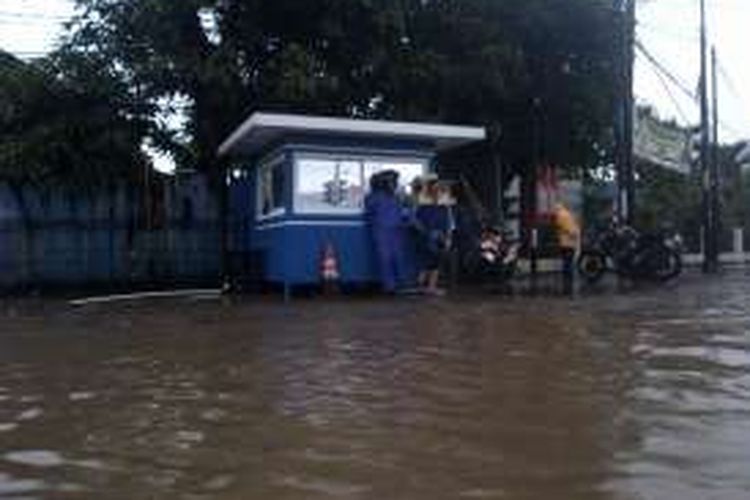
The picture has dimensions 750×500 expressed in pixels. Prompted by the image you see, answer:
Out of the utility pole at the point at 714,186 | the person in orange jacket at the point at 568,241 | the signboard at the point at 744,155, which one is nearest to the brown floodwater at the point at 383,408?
the person in orange jacket at the point at 568,241

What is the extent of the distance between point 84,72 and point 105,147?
1.37 metres

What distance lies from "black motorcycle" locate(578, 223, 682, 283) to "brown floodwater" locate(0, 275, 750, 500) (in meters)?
7.63

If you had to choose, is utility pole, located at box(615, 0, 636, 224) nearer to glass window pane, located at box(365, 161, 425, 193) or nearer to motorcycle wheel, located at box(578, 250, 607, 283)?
motorcycle wheel, located at box(578, 250, 607, 283)

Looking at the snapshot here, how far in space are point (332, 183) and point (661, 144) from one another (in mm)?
13712

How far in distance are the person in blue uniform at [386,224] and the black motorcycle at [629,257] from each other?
4.06 m

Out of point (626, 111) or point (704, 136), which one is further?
point (704, 136)

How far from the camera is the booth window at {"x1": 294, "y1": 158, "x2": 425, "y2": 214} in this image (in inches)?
827

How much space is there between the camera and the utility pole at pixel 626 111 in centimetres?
2745

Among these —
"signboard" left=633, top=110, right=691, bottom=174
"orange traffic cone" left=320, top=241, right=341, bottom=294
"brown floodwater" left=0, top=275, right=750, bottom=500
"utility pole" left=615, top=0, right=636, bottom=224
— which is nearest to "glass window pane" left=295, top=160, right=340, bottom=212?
"orange traffic cone" left=320, top=241, right=341, bottom=294

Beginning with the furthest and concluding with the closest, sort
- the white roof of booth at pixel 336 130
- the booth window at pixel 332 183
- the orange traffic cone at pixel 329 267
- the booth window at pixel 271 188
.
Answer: the booth window at pixel 271 188, the booth window at pixel 332 183, the orange traffic cone at pixel 329 267, the white roof of booth at pixel 336 130

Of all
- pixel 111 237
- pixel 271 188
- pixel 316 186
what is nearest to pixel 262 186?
pixel 271 188

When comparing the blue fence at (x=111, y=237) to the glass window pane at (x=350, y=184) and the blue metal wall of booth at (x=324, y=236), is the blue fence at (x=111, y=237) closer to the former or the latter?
the blue metal wall of booth at (x=324, y=236)

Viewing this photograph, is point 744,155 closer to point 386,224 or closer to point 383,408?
point 386,224

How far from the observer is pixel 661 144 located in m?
33.2
